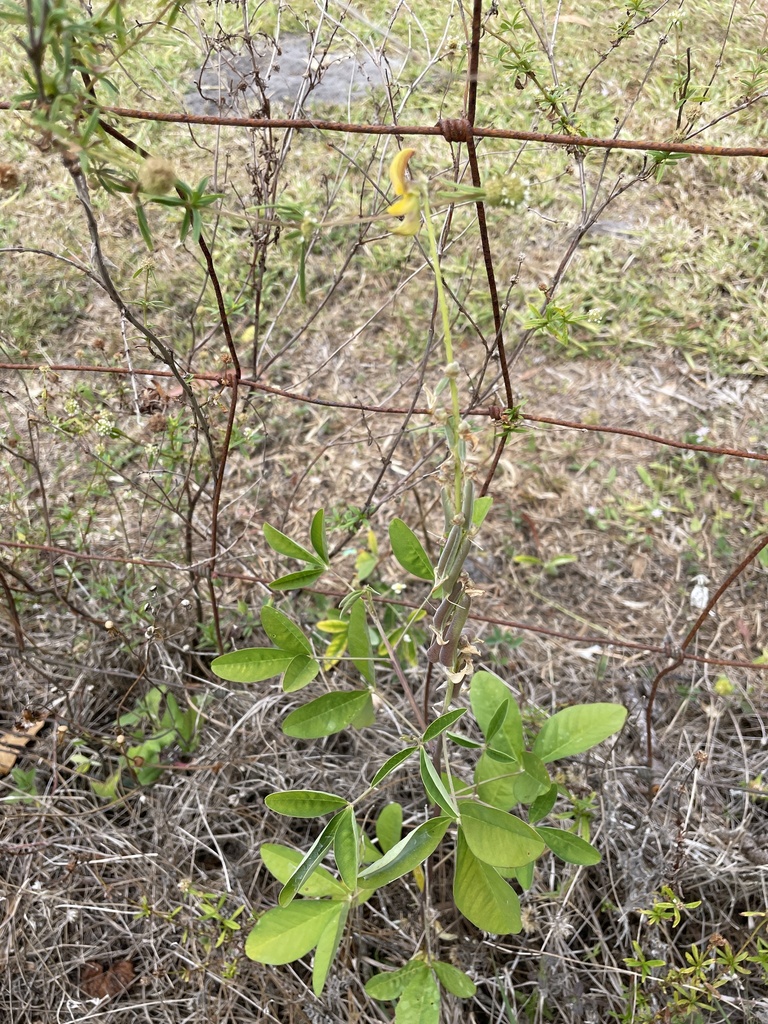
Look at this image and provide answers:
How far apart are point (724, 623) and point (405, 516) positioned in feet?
3.08

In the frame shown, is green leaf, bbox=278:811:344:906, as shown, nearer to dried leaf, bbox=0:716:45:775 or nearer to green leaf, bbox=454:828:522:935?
green leaf, bbox=454:828:522:935

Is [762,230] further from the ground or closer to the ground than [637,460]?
further from the ground

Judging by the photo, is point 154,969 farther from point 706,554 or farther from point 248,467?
point 706,554

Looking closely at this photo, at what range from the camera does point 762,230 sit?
2977 millimetres

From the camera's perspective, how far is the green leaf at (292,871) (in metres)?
1.19

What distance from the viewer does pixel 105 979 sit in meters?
1.48

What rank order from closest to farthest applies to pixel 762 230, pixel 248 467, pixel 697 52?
pixel 248 467, pixel 762 230, pixel 697 52

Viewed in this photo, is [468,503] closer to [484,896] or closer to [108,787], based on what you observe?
[484,896]

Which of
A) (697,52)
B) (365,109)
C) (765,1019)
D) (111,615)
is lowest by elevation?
(765,1019)

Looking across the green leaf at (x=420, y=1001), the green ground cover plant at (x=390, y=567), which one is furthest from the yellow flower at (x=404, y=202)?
the green leaf at (x=420, y=1001)

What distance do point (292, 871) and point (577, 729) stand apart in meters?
0.54

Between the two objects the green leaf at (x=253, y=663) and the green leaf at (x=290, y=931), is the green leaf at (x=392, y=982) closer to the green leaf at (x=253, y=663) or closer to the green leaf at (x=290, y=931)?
the green leaf at (x=290, y=931)

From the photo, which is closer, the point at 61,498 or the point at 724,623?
the point at 724,623

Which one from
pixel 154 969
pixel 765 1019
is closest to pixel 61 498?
pixel 154 969
